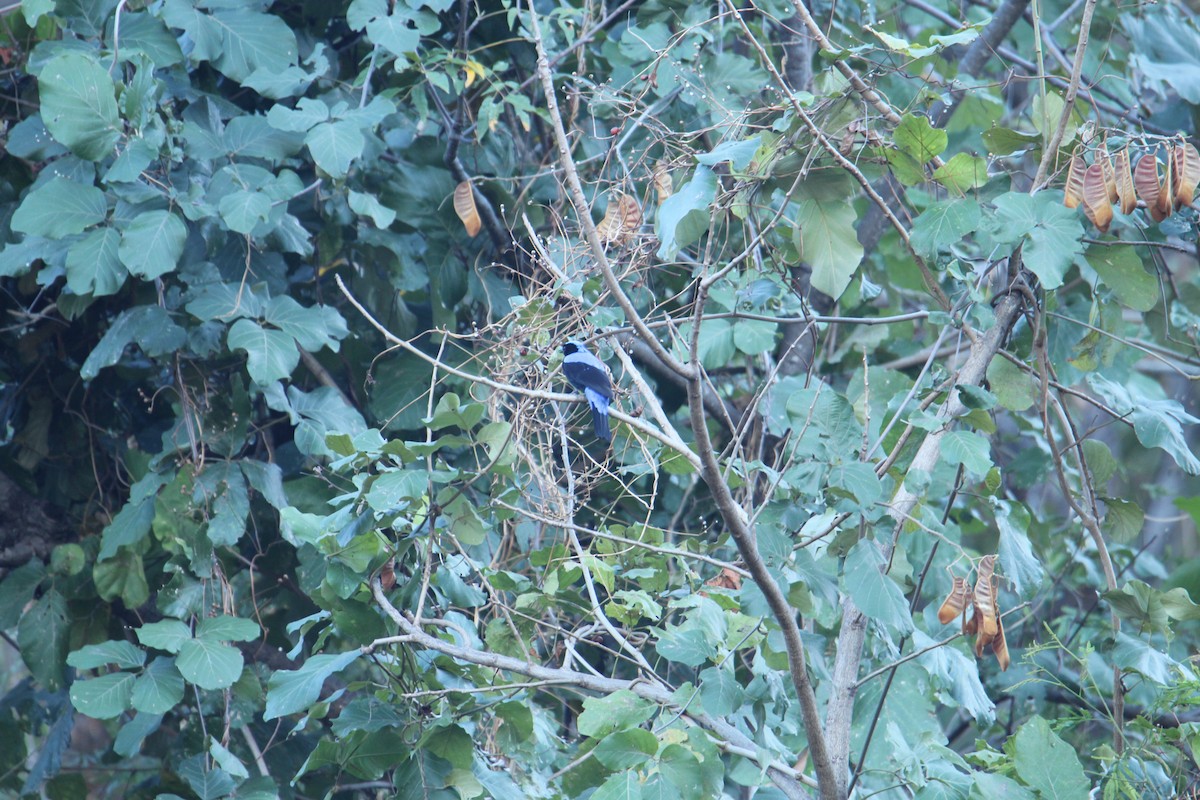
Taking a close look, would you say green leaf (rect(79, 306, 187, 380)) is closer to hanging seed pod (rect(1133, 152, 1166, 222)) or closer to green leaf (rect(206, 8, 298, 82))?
green leaf (rect(206, 8, 298, 82))

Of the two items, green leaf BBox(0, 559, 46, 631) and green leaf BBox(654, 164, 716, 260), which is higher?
green leaf BBox(654, 164, 716, 260)

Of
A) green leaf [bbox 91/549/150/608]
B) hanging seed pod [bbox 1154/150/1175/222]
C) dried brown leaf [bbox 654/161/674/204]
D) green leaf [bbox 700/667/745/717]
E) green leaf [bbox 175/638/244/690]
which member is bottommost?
green leaf [bbox 91/549/150/608]

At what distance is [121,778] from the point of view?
4000 millimetres

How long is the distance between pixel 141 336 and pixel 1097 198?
81.2 inches

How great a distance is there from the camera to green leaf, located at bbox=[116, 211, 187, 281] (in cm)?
241

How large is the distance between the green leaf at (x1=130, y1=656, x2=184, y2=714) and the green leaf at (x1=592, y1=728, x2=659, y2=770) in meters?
1.10

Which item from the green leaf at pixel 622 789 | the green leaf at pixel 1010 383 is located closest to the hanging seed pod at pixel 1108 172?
the green leaf at pixel 1010 383

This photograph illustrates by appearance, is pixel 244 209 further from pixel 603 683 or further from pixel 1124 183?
pixel 1124 183

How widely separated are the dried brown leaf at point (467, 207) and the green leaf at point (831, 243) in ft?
3.71

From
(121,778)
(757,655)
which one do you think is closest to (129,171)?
(757,655)

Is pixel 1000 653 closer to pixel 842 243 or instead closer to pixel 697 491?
pixel 842 243

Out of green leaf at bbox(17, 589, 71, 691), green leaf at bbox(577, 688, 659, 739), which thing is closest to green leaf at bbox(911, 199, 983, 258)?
green leaf at bbox(577, 688, 659, 739)

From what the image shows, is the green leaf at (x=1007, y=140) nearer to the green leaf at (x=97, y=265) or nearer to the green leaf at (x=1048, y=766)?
the green leaf at (x=1048, y=766)

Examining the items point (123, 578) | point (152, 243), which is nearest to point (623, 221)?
point (152, 243)
